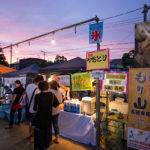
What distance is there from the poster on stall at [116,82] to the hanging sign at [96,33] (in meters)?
0.96

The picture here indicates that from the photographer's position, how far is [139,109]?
2.77 meters

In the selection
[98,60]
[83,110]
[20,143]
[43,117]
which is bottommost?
[20,143]

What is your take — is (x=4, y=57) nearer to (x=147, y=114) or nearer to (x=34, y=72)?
(x=34, y=72)

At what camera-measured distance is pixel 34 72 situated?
7320 mm

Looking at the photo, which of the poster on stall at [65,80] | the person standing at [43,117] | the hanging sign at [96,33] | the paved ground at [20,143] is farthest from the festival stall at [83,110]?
the person standing at [43,117]

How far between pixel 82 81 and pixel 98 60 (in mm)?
1139

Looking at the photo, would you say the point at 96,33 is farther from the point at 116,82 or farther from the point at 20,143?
the point at 20,143

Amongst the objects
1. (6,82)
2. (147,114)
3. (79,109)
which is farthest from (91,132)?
(6,82)

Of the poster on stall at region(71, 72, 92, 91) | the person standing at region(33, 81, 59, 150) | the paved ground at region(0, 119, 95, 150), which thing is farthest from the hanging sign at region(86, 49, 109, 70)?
the paved ground at region(0, 119, 95, 150)

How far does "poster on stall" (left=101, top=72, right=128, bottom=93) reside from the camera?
313 cm

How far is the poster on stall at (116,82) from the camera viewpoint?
3135 millimetres

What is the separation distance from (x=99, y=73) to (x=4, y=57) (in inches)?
1277

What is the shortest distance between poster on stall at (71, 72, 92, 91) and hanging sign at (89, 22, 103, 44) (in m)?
1.11

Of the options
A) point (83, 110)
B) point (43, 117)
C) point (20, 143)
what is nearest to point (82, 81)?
point (83, 110)
